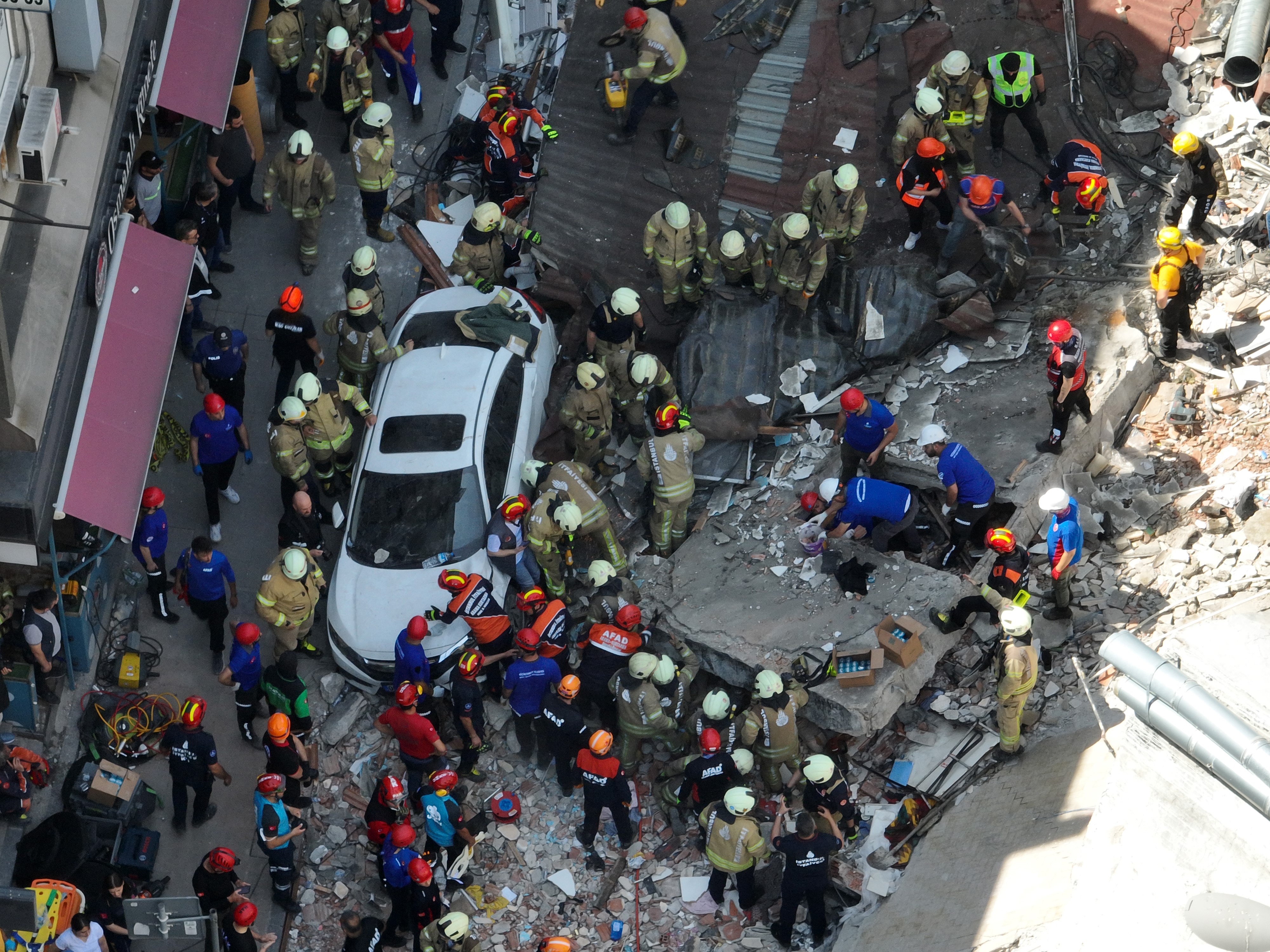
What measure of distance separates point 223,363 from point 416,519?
2407 millimetres

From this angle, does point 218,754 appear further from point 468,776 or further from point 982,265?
point 982,265

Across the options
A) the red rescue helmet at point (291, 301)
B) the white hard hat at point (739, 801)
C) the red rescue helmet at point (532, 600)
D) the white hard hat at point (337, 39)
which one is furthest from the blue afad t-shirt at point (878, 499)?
the white hard hat at point (337, 39)

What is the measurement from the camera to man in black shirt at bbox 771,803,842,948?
1154cm

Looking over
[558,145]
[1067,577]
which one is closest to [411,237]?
[558,145]

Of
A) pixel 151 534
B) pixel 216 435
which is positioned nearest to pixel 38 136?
pixel 216 435

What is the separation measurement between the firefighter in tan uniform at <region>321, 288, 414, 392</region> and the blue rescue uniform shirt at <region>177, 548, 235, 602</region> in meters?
2.08

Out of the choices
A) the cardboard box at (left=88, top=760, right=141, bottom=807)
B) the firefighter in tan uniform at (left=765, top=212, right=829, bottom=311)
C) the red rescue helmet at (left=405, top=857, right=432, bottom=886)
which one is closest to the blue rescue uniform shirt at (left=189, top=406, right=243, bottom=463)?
the cardboard box at (left=88, top=760, right=141, bottom=807)

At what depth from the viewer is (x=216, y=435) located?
13898mm

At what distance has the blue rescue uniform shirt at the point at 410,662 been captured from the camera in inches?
502

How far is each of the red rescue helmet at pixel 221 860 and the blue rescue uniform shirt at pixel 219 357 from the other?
179 inches

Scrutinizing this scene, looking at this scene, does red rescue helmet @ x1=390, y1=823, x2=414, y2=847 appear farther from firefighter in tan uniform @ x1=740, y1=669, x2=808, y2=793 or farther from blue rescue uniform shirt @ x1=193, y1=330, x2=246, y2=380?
blue rescue uniform shirt @ x1=193, y1=330, x2=246, y2=380

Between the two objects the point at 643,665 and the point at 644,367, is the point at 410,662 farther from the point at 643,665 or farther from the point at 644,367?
the point at 644,367

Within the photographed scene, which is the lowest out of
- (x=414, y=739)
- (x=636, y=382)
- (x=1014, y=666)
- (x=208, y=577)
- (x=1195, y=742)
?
(x=414, y=739)

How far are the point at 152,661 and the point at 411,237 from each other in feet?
16.7
